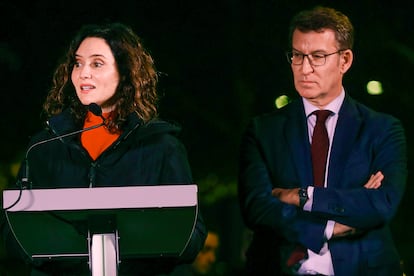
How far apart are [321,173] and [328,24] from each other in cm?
80

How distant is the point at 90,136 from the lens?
4.06 m

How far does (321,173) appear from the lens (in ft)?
15.0

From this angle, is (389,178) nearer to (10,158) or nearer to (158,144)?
(158,144)

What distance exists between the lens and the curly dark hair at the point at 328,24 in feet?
15.6

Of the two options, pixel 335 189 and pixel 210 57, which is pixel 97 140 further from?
pixel 210 57

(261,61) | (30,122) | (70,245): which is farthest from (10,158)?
(70,245)

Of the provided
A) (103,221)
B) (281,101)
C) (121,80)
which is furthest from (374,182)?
(103,221)

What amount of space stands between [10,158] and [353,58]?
233 cm

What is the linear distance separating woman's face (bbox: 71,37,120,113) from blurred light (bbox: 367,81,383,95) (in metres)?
1.79

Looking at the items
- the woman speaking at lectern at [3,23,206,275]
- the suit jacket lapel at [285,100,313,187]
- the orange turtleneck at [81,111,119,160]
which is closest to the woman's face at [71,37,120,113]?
the woman speaking at lectern at [3,23,206,275]

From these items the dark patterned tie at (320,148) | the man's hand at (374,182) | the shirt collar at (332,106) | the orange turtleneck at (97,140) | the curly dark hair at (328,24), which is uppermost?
the curly dark hair at (328,24)

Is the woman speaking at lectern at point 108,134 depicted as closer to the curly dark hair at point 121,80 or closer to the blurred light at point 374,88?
the curly dark hair at point 121,80

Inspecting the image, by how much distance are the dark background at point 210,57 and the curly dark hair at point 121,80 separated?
110 centimetres

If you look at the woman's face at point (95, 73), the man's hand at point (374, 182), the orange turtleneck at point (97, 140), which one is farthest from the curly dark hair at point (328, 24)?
the orange turtleneck at point (97, 140)
